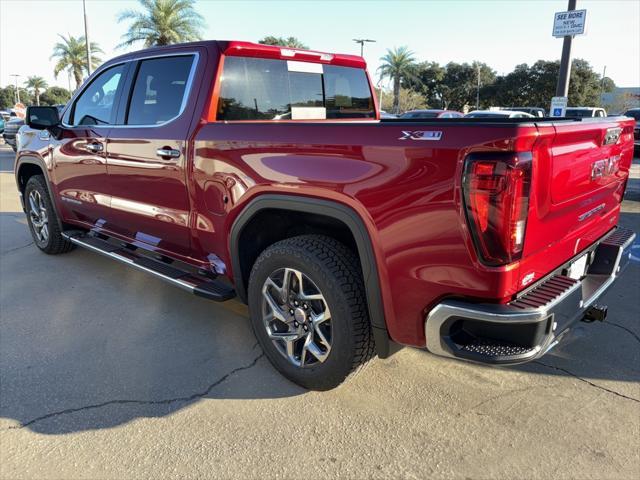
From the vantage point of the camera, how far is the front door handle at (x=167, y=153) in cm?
332

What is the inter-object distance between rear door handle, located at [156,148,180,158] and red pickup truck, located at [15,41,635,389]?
0.02 metres

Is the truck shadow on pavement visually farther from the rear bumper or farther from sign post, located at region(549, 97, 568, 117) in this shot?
sign post, located at region(549, 97, 568, 117)

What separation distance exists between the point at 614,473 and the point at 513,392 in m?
0.70

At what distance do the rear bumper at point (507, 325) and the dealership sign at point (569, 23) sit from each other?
10680 millimetres

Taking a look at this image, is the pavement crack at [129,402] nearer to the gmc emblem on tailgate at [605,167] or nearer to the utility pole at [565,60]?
the gmc emblem on tailgate at [605,167]

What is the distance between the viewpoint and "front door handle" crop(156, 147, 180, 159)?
332 cm

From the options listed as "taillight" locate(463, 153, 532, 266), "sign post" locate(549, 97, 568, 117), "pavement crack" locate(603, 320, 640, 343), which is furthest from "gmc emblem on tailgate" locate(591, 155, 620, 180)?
"sign post" locate(549, 97, 568, 117)

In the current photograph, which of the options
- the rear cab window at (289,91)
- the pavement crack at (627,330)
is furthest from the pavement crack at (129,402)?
the pavement crack at (627,330)

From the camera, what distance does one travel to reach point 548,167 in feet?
7.10

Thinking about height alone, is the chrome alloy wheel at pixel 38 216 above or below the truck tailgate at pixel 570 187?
below

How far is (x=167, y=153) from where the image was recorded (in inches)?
133

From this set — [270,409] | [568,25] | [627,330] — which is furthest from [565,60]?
[270,409]

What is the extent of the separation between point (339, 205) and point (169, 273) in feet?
5.35

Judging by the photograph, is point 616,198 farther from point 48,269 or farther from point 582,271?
point 48,269
